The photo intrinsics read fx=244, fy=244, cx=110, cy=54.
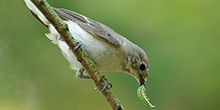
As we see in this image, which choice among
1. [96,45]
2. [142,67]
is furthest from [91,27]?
[142,67]

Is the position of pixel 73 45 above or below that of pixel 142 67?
above

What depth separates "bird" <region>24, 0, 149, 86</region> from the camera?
3.04m

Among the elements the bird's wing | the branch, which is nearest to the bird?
the bird's wing

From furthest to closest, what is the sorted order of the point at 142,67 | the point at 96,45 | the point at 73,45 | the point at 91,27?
the point at 142,67
the point at 91,27
the point at 96,45
the point at 73,45

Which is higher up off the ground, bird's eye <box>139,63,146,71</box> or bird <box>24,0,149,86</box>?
bird <box>24,0,149,86</box>

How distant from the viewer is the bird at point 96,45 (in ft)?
9.97

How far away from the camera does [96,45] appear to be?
121 inches

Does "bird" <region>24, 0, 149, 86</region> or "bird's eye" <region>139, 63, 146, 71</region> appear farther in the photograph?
"bird's eye" <region>139, 63, 146, 71</region>

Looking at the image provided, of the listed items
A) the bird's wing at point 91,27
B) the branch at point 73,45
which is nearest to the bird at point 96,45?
the bird's wing at point 91,27

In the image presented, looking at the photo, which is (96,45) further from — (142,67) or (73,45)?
(142,67)

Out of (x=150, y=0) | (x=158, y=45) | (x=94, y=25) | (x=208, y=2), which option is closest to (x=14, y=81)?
(x=94, y=25)

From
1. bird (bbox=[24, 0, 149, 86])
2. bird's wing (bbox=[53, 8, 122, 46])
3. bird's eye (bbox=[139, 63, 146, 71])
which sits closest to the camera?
bird (bbox=[24, 0, 149, 86])

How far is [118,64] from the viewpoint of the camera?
319 cm

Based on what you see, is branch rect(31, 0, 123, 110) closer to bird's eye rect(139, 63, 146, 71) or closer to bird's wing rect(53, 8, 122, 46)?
bird's wing rect(53, 8, 122, 46)
